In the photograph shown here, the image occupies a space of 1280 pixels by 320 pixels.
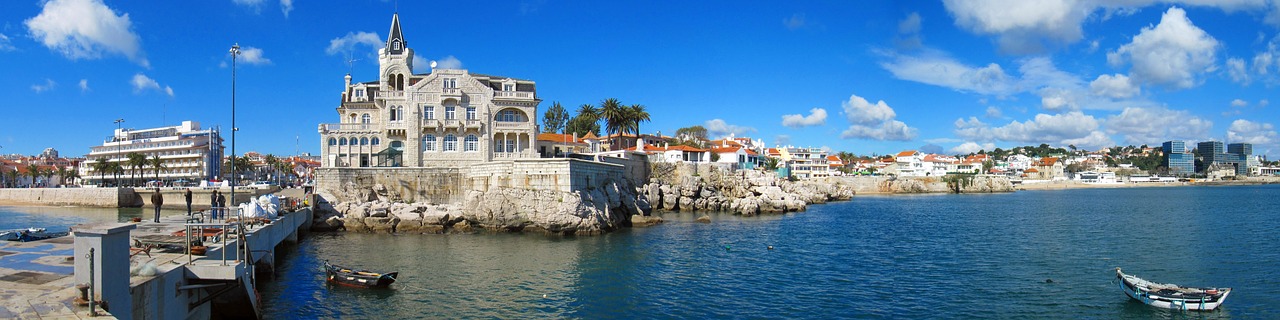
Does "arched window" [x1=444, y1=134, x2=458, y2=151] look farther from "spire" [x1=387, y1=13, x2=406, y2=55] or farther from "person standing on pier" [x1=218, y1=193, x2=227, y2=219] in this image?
"person standing on pier" [x1=218, y1=193, x2=227, y2=219]

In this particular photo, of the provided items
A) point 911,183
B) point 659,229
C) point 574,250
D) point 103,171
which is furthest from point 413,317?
point 911,183

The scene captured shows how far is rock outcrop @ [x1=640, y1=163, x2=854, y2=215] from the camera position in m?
66.1

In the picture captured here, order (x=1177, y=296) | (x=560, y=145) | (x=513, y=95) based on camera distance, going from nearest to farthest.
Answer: (x=1177, y=296) < (x=513, y=95) < (x=560, y=145)

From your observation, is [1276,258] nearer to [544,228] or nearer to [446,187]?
[544,228]

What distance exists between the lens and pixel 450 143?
2264 inches

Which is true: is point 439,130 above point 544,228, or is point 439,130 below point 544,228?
above

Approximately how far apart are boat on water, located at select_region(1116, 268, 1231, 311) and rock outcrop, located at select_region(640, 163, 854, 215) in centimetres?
4063

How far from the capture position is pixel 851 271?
29.1m

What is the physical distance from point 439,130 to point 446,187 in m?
8.60

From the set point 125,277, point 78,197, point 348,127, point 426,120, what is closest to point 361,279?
point 125,277

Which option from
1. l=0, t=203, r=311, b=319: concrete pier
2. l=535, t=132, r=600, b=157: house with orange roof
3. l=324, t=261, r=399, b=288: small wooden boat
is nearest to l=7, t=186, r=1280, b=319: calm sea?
l=324, t=261, r=399, b=288: small wooden boat

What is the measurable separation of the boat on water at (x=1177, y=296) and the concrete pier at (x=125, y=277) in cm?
2567

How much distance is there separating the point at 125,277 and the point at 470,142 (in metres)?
46.2

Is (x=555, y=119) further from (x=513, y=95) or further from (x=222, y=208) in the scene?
(x=222, y=208)
